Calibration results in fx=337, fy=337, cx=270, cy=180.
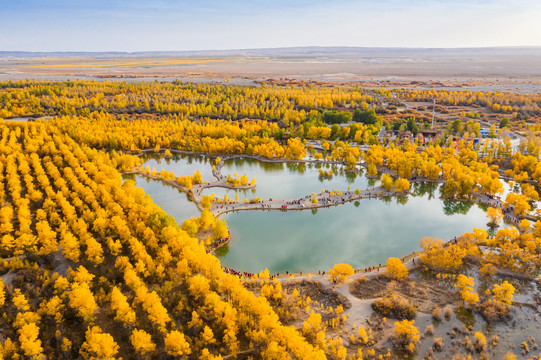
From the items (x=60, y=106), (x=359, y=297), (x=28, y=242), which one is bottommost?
(x=359, y=297)

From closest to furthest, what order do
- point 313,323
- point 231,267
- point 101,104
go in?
point 313,323
point 231,267
point 101,104

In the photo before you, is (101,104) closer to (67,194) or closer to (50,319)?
(67,194)

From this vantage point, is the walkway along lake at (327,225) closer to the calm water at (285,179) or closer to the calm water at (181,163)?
the calm water at (285,179)

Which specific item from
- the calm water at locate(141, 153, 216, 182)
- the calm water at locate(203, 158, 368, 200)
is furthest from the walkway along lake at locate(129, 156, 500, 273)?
the calm water at locate(141, 153, 216, 182)

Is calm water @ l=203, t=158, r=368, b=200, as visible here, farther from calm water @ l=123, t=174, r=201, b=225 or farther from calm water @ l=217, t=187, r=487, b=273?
calm water @ l=217, t=187, r=487, b=273

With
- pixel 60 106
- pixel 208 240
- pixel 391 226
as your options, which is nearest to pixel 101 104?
pixel 60 106

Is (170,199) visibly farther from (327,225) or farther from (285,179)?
(327,225)
